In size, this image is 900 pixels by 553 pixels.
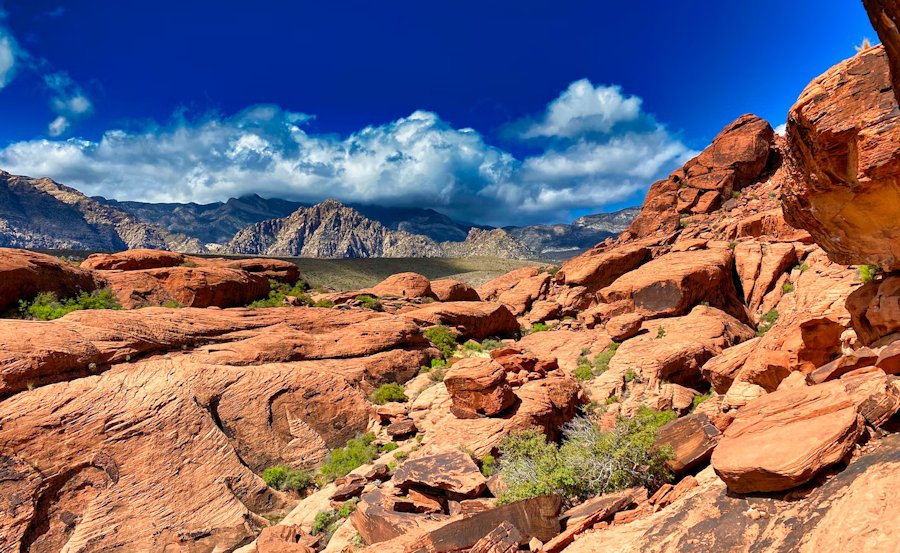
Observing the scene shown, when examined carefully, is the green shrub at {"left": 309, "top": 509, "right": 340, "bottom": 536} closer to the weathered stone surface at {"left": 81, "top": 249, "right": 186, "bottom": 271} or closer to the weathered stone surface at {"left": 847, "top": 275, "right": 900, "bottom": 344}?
the weathered stone surface at {"left": 847, "top": 275, "right": 900, "bottom": 344}

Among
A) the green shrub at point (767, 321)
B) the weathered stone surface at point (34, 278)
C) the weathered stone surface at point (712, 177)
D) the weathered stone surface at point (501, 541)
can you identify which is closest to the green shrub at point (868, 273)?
the weathered stone surface at point (501, 541)

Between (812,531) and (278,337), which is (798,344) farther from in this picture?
(278,337)

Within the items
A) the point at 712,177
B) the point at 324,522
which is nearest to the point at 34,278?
the point at 324,522

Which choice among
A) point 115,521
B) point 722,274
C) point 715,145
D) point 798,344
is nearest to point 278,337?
point 115,521

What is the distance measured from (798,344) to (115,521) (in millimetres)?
17553

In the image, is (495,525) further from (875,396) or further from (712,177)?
(712,177)

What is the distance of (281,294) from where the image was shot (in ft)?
94.8

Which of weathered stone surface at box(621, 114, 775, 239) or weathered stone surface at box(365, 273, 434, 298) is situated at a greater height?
weathered stone surface at box(621, 114, 775, 239)

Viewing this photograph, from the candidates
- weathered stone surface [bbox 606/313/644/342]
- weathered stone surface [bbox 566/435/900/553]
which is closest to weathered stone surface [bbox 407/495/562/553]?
weathered stone surface [bbox 566/435/900/553]

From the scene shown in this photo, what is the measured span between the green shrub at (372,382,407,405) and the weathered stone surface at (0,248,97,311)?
14.7m

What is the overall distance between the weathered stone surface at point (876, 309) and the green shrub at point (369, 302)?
84.3 feet

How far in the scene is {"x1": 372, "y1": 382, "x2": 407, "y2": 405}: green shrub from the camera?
61.9ft

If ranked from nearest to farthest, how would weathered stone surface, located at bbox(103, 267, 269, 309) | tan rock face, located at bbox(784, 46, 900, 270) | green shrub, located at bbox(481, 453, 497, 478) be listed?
tan rock face, located at bbox(784, 46, 900, 270) → green shrub, located at bbox(481, 453, 497, 478) → weathered stone surface, located at bbox(103, 267, 269, 309)

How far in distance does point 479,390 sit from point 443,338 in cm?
1136
